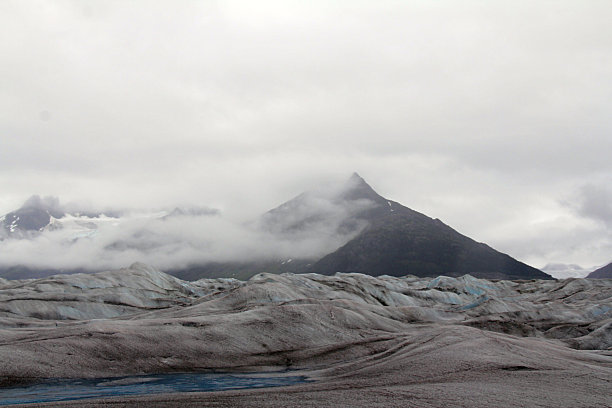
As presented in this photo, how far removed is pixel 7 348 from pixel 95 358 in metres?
3.37

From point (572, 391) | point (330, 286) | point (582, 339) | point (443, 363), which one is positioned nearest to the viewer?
point (572, 391)

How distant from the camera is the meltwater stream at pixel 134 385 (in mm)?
16730

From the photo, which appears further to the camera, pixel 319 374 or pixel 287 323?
pixel 287 323

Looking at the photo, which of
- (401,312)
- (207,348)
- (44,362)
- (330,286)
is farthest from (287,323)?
(330,286)

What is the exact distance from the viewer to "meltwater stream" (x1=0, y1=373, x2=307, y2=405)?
1673cm

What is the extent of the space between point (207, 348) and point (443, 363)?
38.4 feet

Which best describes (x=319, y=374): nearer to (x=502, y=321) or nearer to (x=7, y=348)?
(x=7, y=348)

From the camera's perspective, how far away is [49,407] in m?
12.7

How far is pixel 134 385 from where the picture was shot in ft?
A: 61.6

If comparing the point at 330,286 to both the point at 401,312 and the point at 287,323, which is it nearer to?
the point at 401,312

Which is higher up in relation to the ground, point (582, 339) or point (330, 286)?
point (330, 286)

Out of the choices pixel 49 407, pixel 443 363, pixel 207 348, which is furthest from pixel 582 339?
pixel 49 407

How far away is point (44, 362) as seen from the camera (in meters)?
19.9

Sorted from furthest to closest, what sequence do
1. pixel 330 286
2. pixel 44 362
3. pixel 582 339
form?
1. pixel 330 286
2. pixel 582 339
3. pixel 44 362
